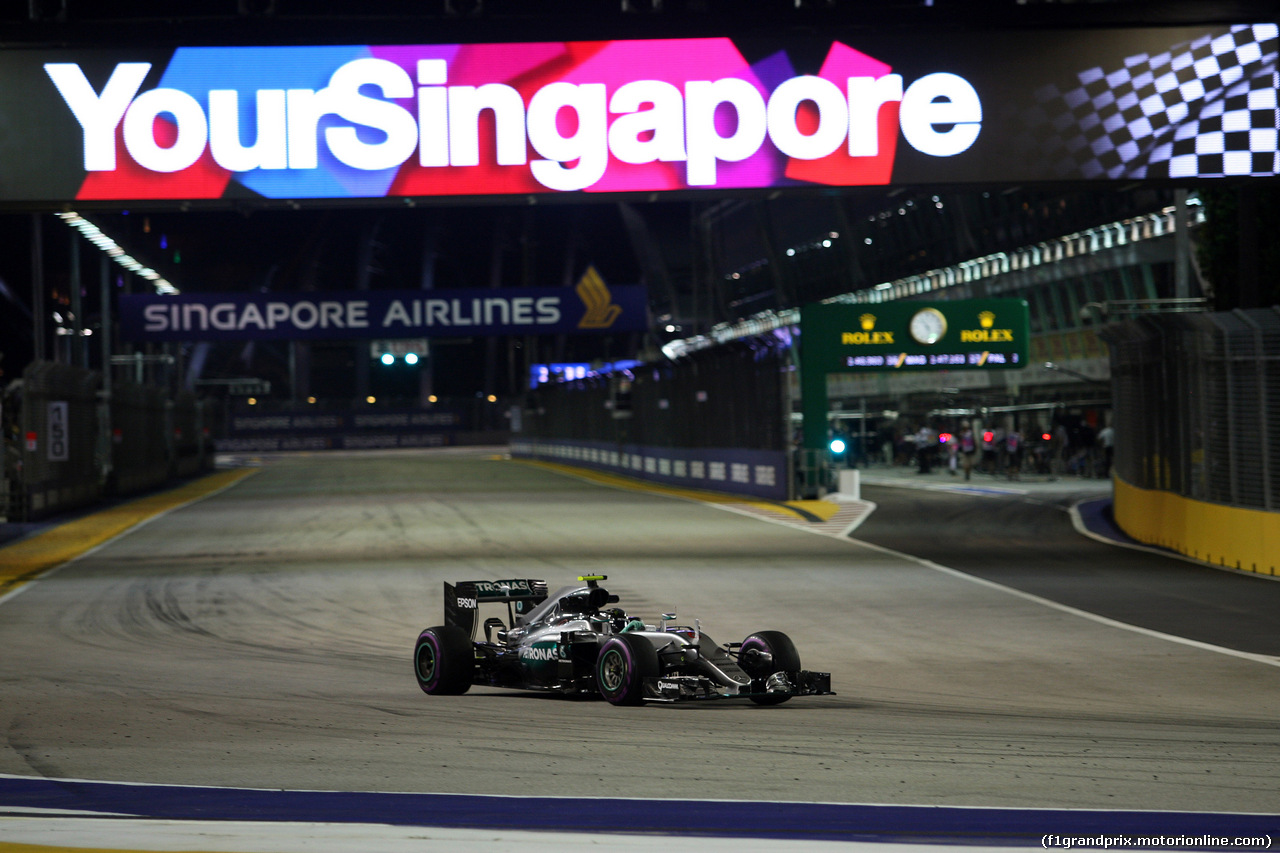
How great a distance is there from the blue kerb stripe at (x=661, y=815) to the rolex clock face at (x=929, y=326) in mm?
26129

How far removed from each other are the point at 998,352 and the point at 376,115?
732 inches

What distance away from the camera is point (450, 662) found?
30.9ft

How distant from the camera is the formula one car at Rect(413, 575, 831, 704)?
8539 mm

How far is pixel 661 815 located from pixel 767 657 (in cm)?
300

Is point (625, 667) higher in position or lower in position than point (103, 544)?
higher

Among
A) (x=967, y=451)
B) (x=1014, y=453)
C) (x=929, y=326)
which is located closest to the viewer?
(x=929, y=326)

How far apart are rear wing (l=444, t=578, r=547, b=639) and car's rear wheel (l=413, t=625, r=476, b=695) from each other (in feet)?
0.91

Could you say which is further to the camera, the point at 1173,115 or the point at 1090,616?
the point at 1173,115

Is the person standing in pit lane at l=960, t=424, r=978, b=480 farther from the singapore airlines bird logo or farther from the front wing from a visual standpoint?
the front wing

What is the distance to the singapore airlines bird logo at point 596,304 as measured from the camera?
41688 mm

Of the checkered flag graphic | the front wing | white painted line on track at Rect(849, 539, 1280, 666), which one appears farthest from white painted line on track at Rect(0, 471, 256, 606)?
the checkered flag graphic

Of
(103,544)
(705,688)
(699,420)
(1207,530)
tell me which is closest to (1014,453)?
(699,420)

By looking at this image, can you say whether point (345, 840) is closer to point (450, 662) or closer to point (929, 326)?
point (450, 662)

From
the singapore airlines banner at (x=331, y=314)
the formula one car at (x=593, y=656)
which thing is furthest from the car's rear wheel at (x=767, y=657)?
the singapore airlines banner at (x=331, y=314)
